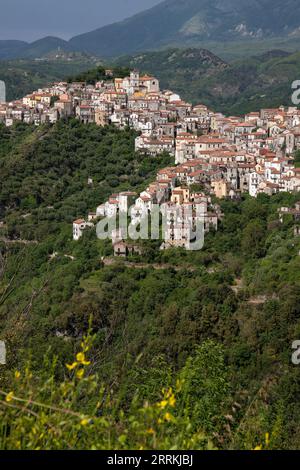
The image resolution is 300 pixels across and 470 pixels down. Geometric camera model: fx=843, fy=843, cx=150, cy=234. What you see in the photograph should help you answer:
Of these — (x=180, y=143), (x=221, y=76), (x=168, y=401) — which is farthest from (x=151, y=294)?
(x=221, y=76)

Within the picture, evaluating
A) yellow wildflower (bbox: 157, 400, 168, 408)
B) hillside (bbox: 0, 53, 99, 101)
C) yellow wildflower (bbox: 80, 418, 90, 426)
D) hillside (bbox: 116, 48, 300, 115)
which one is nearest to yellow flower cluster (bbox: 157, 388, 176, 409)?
yellow wildflower (bbox: 157, 400, 168, 408)

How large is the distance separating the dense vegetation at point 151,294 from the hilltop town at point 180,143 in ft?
2.22

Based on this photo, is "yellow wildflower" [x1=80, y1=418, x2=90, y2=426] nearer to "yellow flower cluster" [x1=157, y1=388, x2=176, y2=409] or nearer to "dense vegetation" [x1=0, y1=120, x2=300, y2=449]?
"yellow flower cluster" [x1=157, y1=388, x2=176, y2=409]

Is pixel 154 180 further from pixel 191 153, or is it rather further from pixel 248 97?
pixel 248 97

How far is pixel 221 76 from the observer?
326ft

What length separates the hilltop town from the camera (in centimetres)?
2539

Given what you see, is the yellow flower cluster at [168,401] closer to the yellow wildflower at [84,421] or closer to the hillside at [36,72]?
the yellow wildflower at [84,421]

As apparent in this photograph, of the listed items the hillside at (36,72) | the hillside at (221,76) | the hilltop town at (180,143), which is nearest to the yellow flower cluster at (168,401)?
the hilltop town at (180,143)

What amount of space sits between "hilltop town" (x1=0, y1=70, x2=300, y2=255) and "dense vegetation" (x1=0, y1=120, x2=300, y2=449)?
676mm

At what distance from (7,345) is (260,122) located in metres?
28.4

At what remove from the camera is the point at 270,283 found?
63.9ft

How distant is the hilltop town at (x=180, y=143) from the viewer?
83.3ft
